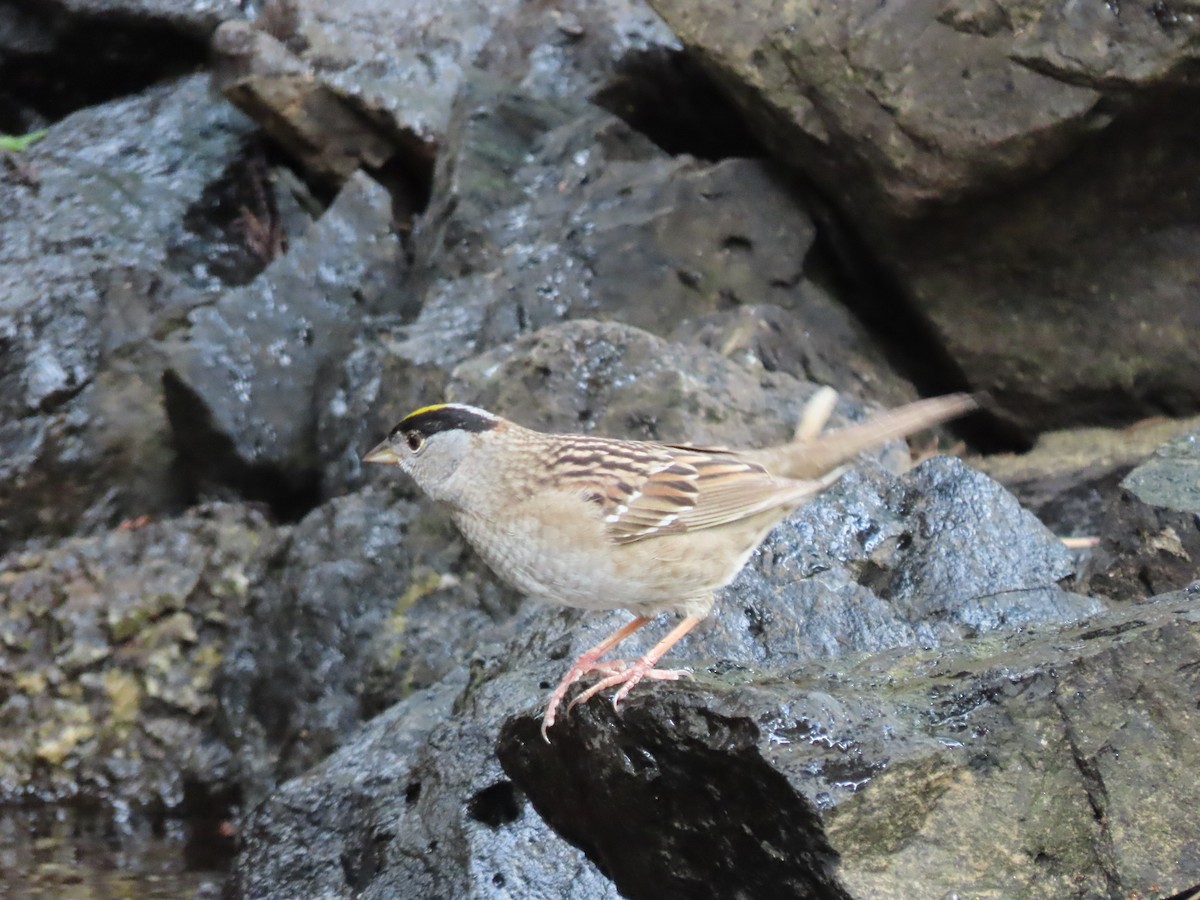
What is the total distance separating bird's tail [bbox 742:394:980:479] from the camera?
408 cm

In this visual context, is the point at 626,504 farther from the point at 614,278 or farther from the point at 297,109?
the point at 297,109

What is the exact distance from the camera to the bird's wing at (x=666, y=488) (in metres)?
4.05

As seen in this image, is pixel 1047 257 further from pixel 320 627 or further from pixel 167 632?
pixel 167 632

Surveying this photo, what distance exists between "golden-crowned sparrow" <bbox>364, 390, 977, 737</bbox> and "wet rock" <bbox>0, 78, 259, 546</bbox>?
554 cm

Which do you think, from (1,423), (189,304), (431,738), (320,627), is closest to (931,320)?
(320,627)

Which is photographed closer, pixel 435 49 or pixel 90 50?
pixel 435 49

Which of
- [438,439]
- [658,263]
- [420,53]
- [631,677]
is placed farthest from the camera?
[420,53]

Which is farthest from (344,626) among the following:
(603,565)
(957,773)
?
(957,773)

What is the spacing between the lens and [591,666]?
3.91 metres

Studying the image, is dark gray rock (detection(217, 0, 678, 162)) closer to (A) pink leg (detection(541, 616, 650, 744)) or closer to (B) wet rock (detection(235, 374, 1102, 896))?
(B) wet rock (detection(235, 374, 1102, 896))

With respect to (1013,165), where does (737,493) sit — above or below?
below

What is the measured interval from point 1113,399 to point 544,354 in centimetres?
355

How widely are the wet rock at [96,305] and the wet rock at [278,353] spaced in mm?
387

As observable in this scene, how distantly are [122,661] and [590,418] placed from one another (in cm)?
339
